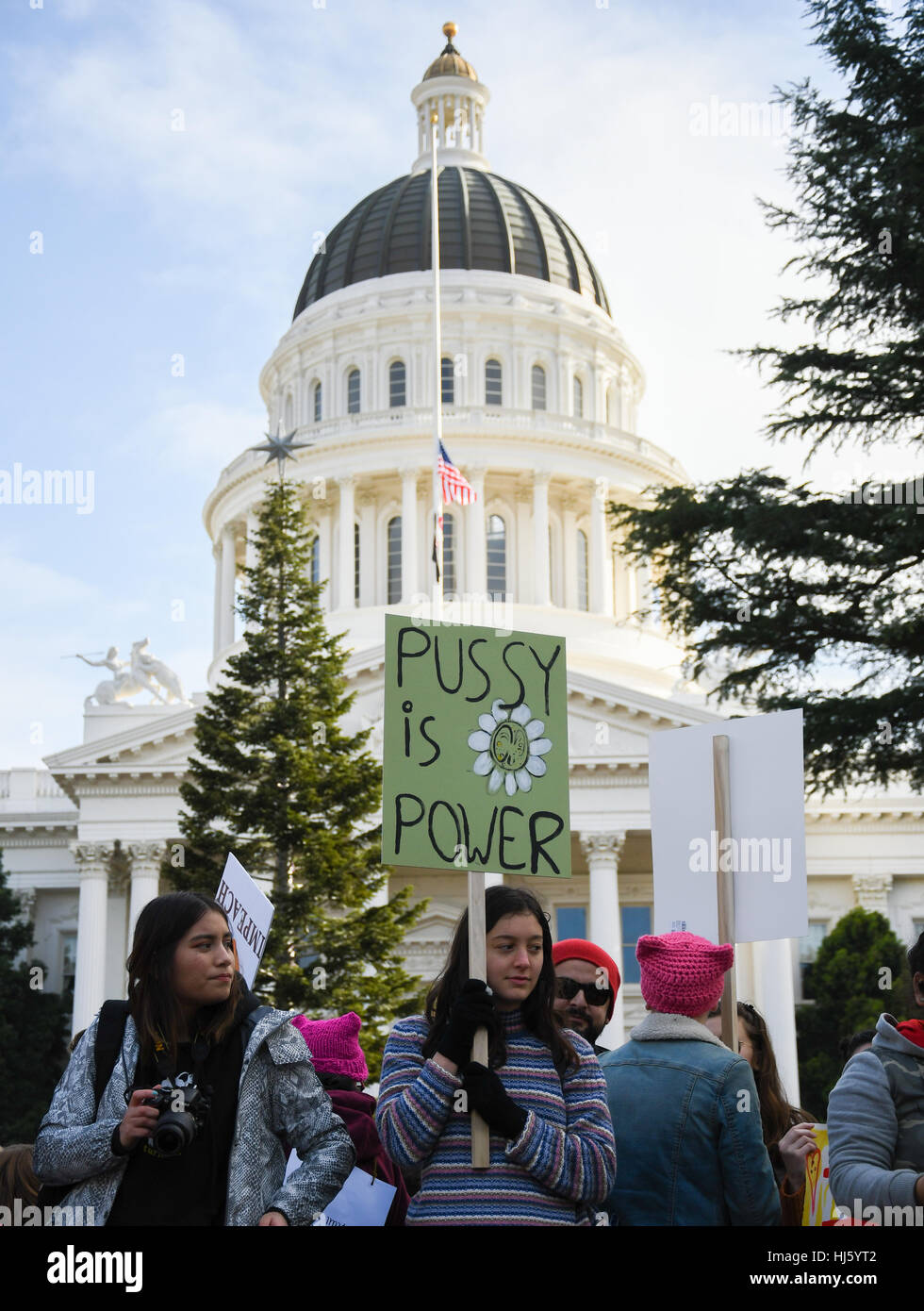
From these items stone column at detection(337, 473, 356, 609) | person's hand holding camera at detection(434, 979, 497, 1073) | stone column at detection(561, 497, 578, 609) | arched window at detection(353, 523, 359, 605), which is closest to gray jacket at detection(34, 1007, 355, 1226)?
person's hand holding camera at detection(434, 979, 497, 1073)

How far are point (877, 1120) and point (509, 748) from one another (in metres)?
1.72

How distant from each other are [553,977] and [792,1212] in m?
1.66

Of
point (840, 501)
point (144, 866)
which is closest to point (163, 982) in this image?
point (840, 501)

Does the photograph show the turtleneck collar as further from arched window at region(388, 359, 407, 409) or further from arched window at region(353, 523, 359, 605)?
arched window at region(388, 359, 407, 409)

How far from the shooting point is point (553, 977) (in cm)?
553

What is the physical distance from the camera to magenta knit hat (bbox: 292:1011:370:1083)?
20.4 ft

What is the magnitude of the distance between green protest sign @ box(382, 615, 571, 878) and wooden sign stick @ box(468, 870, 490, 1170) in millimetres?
314

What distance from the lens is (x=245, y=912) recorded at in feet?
22.2

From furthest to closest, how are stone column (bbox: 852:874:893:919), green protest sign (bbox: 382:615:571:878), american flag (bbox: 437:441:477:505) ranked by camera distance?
stone column (bbox: 852:874:893:919) < american flag (bbox: 437:441:477:505) < green protest sign (bbox: 382:615:571:878)

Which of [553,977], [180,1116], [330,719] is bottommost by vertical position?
[180,1116]

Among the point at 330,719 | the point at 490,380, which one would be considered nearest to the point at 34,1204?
the point at 330,719

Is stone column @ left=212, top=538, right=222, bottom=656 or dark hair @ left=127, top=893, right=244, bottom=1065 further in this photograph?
stone column @ left=212, top=538, right=222, bottom=656
